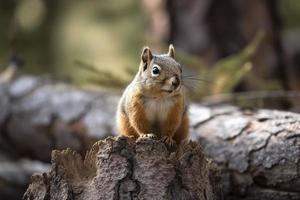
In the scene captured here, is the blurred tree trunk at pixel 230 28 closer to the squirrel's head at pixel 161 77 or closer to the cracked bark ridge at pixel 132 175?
the squirrel's head at pixel 161 77

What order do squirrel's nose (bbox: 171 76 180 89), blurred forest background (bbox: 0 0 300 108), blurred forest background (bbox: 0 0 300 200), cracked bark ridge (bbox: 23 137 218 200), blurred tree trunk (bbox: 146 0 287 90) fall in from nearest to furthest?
cracked bark ridge (bbox: 23 137 218 200), squirrel's nose (bbox: 171 76 180 89), blurred forest background (bbox: 0 0 300 200), blurred forest background (bbox: 0 0 300 108), blurred tree trunk (bbox: 146 0 287 90)

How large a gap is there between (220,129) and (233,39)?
1885mm

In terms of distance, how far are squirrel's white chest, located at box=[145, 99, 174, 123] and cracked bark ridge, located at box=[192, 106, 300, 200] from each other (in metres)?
0.48

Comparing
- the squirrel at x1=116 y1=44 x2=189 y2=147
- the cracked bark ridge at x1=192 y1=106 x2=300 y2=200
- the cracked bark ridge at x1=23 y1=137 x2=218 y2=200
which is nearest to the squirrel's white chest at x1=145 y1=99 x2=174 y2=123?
the squirrel at x1=116 y1=44 x2=189 y2=147

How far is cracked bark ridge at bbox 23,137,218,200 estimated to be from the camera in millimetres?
2283

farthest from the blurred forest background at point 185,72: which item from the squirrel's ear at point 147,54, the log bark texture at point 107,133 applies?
the squirrel's ear at point 147,54

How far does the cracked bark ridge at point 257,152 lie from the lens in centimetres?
277

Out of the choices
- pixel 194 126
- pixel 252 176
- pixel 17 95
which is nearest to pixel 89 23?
pixel 17 95

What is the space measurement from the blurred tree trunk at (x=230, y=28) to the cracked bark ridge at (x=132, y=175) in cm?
268

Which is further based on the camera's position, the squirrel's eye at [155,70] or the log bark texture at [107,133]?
the log bark texture at [107,133]

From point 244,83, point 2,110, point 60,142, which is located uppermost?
point 244,83

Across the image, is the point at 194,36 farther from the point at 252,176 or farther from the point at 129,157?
the point at 129,157

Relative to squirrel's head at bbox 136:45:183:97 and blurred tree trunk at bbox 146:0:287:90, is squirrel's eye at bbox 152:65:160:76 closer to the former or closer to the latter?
squirrel's head at bbox 136:45:183:97

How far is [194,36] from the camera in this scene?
4.98 m
